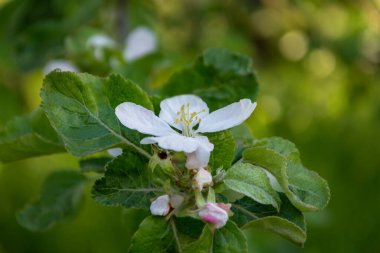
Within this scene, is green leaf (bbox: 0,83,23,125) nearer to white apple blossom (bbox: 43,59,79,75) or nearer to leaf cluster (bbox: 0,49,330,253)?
white apple blossom (bbox: 43,59,79,75)

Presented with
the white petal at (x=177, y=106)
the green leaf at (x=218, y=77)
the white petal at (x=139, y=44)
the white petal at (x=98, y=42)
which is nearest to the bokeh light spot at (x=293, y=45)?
the white petal at (x=139, y=44)

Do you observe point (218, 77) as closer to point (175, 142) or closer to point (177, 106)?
point (177, 106)

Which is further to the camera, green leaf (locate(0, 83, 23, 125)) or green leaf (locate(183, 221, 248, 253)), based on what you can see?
green leaf (locate(0, 83, 23, 125))

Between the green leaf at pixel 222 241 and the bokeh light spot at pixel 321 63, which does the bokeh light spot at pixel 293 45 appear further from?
the green leaf at pixel 222 241

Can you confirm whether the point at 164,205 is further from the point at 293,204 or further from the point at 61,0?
the point at 61,0

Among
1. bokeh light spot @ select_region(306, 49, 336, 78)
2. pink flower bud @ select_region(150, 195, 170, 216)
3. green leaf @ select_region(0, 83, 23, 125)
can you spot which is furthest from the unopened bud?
bokeh light spot @ select_region(306, 49, 336, 78)

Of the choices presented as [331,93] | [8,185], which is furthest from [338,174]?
[8,185]
